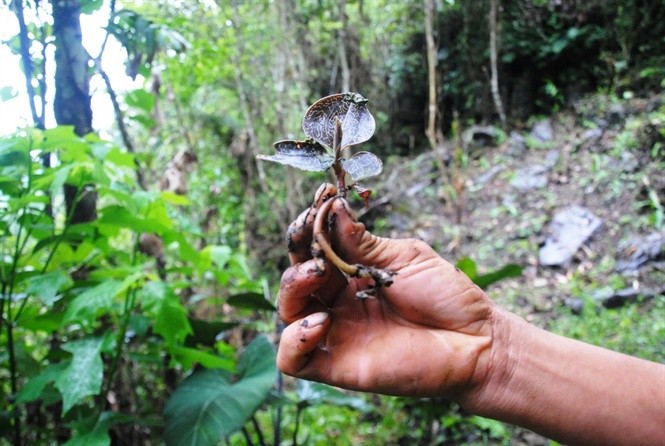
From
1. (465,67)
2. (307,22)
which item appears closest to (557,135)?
(465,67)

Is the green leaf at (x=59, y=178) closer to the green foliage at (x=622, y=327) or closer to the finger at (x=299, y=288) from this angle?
the finger at (x=299, y=288)

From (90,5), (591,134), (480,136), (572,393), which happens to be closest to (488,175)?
(480,136)

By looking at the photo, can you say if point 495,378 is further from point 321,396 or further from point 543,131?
point 543,131

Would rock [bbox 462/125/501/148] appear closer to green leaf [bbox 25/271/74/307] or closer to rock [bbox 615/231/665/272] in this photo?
rock [bbox 615/231/665/272]

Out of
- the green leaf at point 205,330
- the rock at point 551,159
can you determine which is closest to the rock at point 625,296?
the rock at point 551,159

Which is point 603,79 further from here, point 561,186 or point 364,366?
point 364,366
